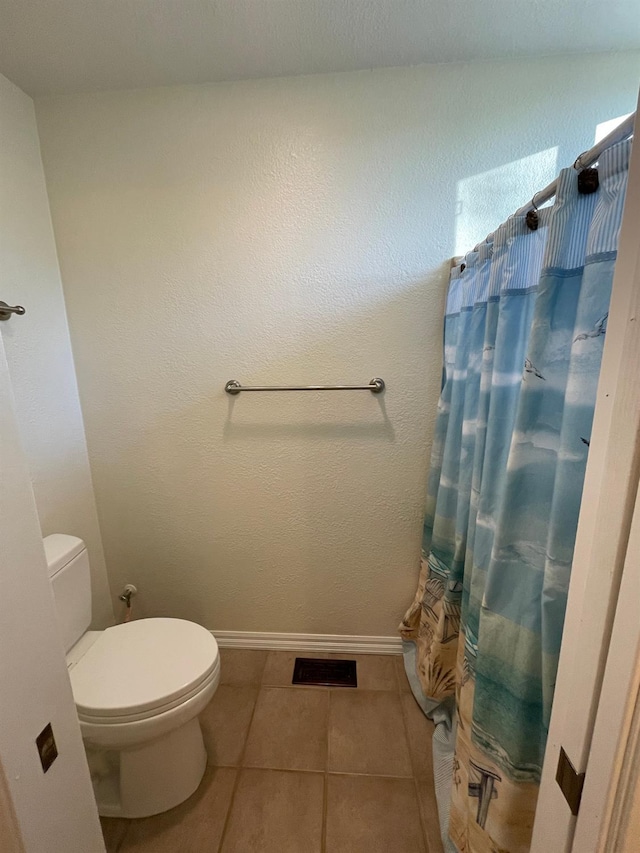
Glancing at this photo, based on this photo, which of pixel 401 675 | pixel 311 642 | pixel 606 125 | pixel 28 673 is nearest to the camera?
pixel 28 673

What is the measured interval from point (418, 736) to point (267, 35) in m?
2.40

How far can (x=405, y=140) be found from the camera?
1.32m

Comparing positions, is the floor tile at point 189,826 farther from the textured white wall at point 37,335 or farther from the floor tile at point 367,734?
the textured white wall at point 37,335

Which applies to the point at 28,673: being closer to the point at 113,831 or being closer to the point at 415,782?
the point at 113,831

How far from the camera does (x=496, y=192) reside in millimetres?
1343

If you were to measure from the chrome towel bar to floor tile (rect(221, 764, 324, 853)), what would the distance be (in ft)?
4.36

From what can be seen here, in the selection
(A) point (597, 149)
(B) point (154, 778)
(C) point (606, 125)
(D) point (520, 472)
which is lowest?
(B) point (154, 778)

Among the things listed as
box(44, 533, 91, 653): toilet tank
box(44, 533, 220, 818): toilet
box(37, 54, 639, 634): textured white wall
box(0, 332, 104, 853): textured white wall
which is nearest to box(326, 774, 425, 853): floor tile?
box(44, 533, 220, 818): toilet

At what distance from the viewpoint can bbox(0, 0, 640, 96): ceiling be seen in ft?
3.45

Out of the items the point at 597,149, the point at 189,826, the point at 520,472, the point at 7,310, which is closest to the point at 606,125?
the point at 597,149

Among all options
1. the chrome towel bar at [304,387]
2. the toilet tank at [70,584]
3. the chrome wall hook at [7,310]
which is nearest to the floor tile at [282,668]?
the toilet tank at [70,584]

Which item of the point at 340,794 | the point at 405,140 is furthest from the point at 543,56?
the point at 340,794


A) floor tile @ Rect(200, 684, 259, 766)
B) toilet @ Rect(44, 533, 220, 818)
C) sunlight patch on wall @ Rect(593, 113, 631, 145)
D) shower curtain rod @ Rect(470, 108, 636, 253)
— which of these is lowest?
floor tile @ Rect(200, 684, 259, 766)

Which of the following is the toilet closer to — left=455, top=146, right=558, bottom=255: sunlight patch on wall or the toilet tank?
the toilet tank
